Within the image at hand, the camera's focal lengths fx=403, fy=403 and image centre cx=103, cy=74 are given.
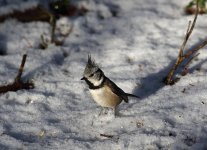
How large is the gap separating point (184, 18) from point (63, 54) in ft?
7.13

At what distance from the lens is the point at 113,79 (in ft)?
18.1

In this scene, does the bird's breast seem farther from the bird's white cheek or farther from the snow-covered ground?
the snow-covered ground

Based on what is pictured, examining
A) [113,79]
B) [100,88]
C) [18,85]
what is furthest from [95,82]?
[18,85]

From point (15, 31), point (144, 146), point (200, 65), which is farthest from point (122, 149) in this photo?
point (15, 31)

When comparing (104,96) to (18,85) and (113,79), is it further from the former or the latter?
(18,85)

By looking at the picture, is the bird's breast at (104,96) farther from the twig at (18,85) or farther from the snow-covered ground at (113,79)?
the twig at (18,85)

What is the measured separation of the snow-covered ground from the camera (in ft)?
14.0

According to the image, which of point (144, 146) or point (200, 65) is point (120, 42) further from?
point (144, 146)

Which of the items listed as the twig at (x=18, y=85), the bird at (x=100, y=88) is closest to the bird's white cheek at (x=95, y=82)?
the bird at (x=100, y=88)

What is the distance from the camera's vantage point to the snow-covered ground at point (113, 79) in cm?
428

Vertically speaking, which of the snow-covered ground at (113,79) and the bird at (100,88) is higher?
the bird at (100,88)

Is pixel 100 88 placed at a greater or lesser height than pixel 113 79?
greater

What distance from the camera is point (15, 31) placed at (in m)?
6.52

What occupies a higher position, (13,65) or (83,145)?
(83,145)
